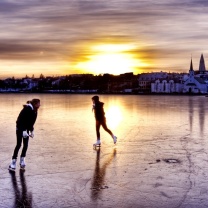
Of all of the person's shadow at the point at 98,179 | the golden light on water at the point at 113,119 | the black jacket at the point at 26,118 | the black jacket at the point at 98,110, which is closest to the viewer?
the person's shadow at the point at 98,179

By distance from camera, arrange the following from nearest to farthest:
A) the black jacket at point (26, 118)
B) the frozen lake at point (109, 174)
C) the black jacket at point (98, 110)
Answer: the frozen lake at point (109, 174) → the black jacket at point (26, 118) → the black jacket at point (98, 110)

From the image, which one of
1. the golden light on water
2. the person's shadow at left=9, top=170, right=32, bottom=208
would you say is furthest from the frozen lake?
the golden light on water

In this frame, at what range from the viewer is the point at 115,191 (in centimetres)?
735

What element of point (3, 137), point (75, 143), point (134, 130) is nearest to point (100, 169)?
point (75, 143)

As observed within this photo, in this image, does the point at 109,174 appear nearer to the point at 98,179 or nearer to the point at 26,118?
the point at 98,179

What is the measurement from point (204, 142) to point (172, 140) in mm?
1133

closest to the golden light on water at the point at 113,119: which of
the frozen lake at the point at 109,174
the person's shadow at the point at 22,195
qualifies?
the frozen lake at the point at 109,174

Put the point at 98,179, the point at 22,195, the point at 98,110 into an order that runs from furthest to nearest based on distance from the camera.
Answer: the point at 98,110 < the point at 98,179 < the point at 22,195

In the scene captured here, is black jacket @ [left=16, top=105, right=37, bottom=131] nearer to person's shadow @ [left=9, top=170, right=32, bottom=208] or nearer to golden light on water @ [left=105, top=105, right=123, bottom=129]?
person's shadow @ [left=9, top=170, right=32, bottom=208]

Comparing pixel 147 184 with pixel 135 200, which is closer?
pixel 135 200

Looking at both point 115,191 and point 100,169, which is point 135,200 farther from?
point 100,169

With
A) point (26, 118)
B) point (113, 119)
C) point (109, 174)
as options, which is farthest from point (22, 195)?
point (113, 119)

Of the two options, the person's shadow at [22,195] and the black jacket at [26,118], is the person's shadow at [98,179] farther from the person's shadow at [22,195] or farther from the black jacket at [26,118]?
the black jacket at [26,118]

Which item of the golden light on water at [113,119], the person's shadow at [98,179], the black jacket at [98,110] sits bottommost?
the golden light on water at [113,119]
